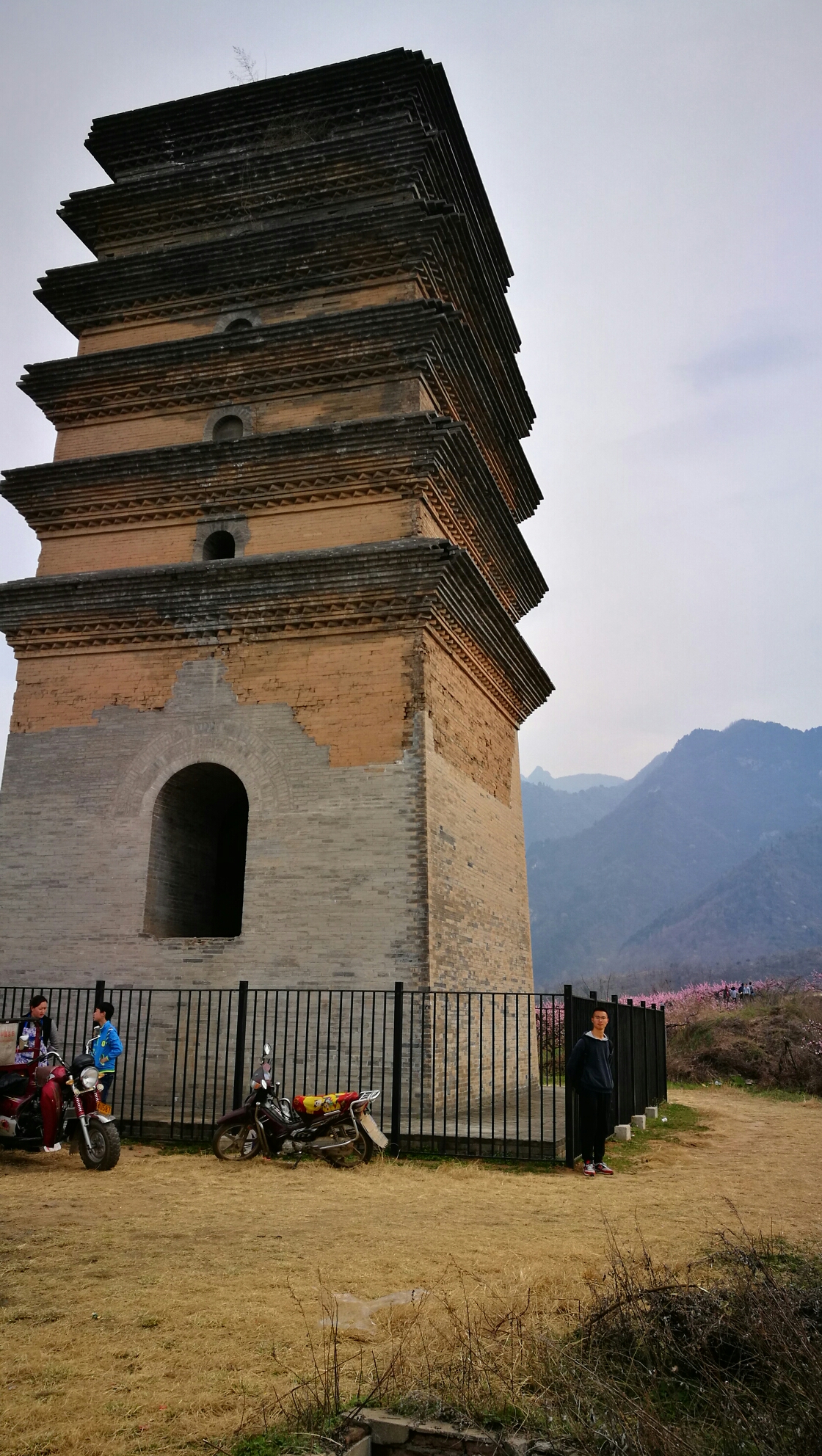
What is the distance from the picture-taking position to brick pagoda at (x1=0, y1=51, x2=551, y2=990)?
12188 mm

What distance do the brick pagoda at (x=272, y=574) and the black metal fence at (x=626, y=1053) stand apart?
196 centimetres

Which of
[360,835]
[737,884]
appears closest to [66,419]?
[360,835]

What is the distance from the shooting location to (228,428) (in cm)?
1471

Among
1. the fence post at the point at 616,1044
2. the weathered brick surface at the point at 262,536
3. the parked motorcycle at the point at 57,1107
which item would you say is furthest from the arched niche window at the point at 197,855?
the fence post at the point at 616,1044

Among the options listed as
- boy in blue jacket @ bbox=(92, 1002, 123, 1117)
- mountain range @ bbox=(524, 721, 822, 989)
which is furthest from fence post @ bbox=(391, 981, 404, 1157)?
mountain range @ bbox=(524, 721, 822, 989)

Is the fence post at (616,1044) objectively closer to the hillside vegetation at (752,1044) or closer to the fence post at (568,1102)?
the fence post at (568,1102)

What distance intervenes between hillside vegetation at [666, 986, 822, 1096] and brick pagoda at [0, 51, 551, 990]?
6235 mm

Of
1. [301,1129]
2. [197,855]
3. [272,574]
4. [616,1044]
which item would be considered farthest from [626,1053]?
[272,574]

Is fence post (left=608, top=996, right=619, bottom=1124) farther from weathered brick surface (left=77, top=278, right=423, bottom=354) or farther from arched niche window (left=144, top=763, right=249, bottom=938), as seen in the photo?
weathered brick surface (left=77, top=278, right=423, bottom=354)

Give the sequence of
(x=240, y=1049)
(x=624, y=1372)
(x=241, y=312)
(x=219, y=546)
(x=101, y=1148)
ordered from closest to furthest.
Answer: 1. (x=624, y=1372)
2. (x=101, y=1148)
3. (x=240, y=1049)
4. (x=219, y=546)
5. (x=241, y=312)

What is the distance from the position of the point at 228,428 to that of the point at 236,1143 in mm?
9683

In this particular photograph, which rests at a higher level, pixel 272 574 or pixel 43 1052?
pixel 272 574

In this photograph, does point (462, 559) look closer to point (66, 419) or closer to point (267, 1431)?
point (66, 419)

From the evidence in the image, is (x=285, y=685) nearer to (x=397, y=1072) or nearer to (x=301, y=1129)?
(x=397, y=1072)
